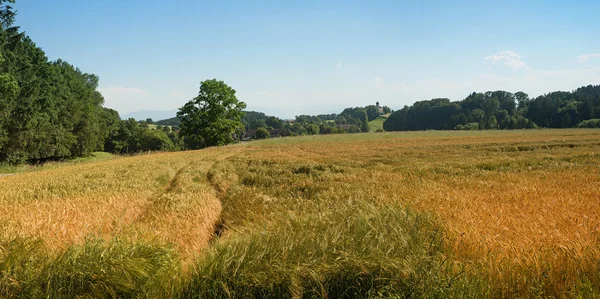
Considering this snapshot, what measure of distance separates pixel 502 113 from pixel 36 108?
16125 centimetres

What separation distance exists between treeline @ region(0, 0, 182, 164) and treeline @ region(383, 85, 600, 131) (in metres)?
127

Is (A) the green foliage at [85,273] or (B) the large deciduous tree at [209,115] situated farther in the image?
(B) the large deciduous tree at [209,115]

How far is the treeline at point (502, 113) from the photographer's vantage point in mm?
109875

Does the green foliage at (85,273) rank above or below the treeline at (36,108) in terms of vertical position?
A: below

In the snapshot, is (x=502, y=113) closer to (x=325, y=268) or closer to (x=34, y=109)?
(x=34, y=109)

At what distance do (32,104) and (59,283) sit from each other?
47.0 m

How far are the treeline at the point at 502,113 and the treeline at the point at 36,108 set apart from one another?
12687 centimetres

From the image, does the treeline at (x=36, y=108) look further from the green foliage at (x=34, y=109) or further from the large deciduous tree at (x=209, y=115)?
the large deciduous tree at (x=209, y=115)

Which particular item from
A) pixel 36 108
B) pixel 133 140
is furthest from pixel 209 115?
pixel 133 140

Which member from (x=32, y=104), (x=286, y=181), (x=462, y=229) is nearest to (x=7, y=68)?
(x=32, y=104)

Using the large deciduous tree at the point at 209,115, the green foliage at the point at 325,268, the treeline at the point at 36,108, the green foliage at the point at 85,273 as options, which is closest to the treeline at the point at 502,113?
the large deciduous tree at the point at 209,115

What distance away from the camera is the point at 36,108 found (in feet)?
125

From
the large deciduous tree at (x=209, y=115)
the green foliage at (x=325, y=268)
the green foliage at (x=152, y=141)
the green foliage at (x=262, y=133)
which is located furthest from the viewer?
the green foliage at (x=262, y=133)

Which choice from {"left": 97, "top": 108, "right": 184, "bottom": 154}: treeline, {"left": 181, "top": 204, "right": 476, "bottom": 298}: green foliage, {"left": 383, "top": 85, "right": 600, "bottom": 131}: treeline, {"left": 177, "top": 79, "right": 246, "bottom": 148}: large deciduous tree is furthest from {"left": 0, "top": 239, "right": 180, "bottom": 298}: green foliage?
{"left": 383, "top": 85, "right": 600, "bottom": 131}: treeline
